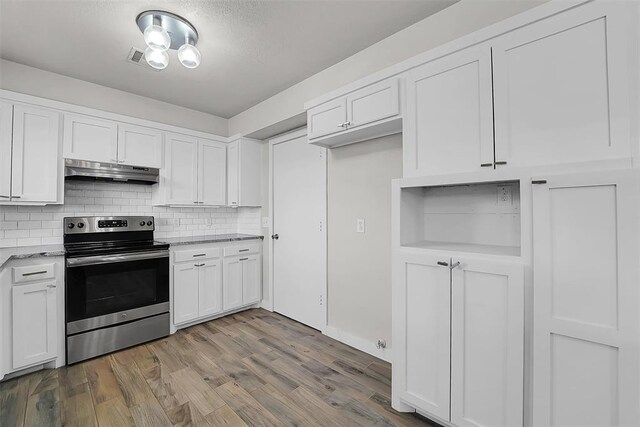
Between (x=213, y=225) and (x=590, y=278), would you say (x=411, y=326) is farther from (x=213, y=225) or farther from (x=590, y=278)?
(x=213, y=225)

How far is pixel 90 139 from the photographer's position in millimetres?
2752

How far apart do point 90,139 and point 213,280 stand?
1897 millimetres

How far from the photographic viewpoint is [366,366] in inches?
91.4

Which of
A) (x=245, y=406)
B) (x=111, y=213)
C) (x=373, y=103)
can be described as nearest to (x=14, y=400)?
(x=245, y=406)

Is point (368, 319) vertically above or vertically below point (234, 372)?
above

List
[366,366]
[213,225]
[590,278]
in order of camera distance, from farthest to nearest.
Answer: [213,225]
[366,366]
[590,278]

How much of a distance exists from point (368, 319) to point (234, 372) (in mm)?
1223

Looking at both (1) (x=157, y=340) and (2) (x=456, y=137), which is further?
(1) (x=157, y=340)

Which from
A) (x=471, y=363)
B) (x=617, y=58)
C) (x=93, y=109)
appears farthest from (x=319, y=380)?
(x=93, y=109)

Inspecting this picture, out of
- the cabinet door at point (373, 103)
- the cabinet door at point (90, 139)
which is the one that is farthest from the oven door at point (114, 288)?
the cabinet door at point (373, 103)

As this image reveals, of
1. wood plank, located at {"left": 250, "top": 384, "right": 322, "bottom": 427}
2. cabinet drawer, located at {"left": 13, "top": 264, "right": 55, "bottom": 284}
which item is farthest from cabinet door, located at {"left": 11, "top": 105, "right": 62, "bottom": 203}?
wood plank, located at {"left": 250, "top": 384, "right": 322, "bottom": 427}

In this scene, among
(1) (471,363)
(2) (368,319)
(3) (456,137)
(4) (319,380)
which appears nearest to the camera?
(1) (471,363)

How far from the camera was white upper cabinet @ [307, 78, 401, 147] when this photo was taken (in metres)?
1.98

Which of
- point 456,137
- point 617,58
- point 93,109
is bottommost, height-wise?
point 456,137
